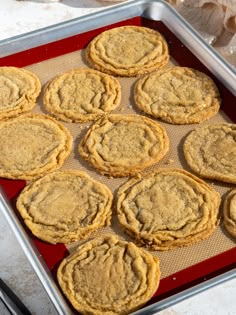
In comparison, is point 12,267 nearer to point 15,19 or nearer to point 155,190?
point 155,190

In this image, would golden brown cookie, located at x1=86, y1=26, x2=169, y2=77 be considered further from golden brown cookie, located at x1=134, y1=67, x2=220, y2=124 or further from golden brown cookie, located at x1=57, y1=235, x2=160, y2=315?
golden brown cookie, located at x1=57, y1=235, x2=160, y2=315

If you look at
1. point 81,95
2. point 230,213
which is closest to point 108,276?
point 230,213

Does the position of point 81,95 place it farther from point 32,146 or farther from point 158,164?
point 158,164

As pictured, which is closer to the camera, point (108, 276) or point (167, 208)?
point (108, 276)

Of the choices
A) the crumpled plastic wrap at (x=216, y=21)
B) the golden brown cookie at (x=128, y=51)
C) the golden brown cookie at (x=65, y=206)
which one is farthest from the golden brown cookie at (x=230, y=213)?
the crumpled plastic wrap at (x=216, y=21)

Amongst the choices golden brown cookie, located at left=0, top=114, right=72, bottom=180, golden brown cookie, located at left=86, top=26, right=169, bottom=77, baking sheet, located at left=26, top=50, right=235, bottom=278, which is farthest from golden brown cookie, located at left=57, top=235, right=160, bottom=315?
golden brown cookie, located at left=86, top=26, right=169, bottom=77

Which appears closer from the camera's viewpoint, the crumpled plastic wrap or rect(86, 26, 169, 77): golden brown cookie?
rect(86, 26, 169, 77): golden brown cookie
